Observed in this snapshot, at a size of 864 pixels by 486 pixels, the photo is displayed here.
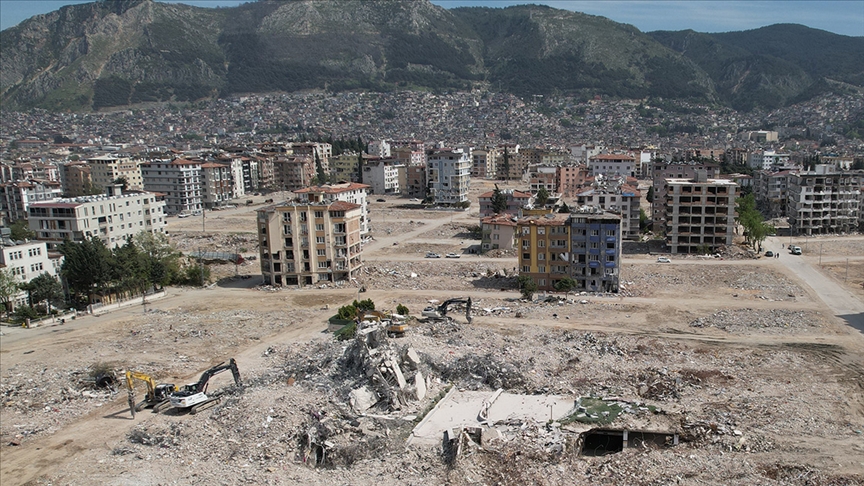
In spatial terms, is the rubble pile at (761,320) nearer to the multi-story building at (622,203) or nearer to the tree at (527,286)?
the tree at (527,286)

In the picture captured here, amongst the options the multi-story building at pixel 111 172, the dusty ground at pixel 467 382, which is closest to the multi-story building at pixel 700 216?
the dusty ground at pixel 467 382

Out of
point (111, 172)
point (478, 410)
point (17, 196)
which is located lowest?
point (478, 410)

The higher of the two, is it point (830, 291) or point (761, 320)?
point (761, 320)

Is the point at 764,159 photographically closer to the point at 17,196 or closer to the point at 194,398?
the point at 17,196

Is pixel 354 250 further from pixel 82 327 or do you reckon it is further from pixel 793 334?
pixel 793 334

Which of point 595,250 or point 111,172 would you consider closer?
point 595,250

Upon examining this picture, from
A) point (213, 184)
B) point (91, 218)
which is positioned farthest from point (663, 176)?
point (91, 218)

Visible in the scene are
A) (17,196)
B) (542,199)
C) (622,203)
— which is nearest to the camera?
(622,203)
